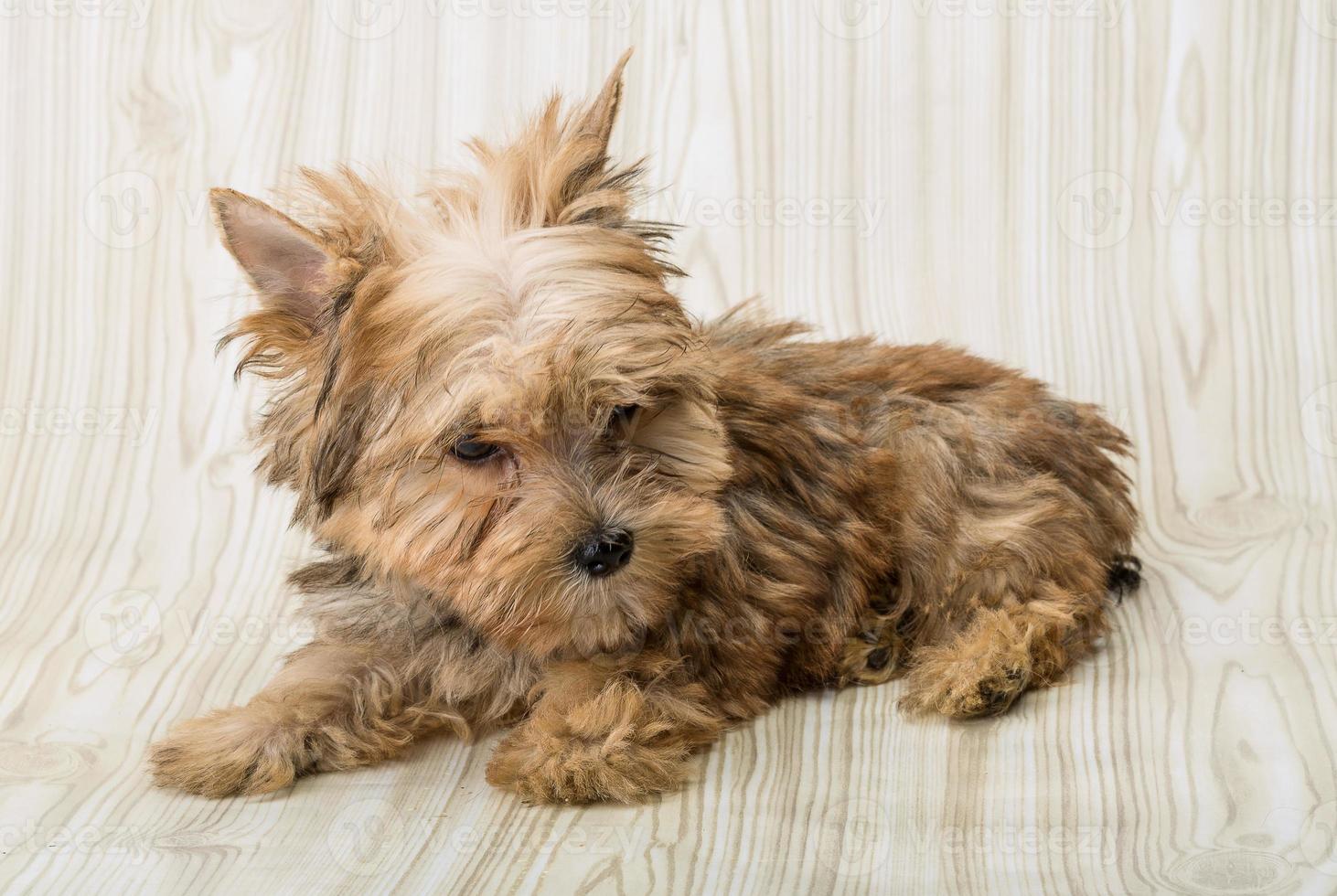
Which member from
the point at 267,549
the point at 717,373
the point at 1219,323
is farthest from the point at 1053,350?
the point at 267,549

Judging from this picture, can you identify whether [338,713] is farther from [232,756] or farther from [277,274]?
[277,274]

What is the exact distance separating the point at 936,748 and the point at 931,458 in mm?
930

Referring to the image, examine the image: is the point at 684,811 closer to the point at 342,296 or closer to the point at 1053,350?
the point at 342,296

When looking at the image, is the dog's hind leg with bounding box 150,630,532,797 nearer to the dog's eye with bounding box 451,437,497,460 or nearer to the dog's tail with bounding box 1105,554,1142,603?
the dog's eye with bounding box 451,437,497,460

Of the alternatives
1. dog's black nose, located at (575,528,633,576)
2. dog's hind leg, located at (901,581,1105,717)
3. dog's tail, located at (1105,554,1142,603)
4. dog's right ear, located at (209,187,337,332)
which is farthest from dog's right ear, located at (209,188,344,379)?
dog's tail, located at (1105,554,1142,603)

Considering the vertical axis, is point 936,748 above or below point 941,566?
below

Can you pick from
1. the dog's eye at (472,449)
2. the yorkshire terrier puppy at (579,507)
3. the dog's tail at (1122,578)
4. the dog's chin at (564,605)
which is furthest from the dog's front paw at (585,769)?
the dog's tail at (1122,578)

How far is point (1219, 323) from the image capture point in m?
6.50

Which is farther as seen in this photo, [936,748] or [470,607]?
[936,748]

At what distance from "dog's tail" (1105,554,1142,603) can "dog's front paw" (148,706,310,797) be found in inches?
98.8

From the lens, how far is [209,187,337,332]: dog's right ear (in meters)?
3.91

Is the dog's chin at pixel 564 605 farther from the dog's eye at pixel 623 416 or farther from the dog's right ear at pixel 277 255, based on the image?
the dog's right ear at pixel 277 255

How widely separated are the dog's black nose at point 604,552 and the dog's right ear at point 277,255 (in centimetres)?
87

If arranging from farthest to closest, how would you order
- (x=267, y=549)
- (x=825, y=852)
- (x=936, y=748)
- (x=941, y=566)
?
(x=267, y=549), (x=941, y=566), (x=936, y=748), (x=825, y=852)
